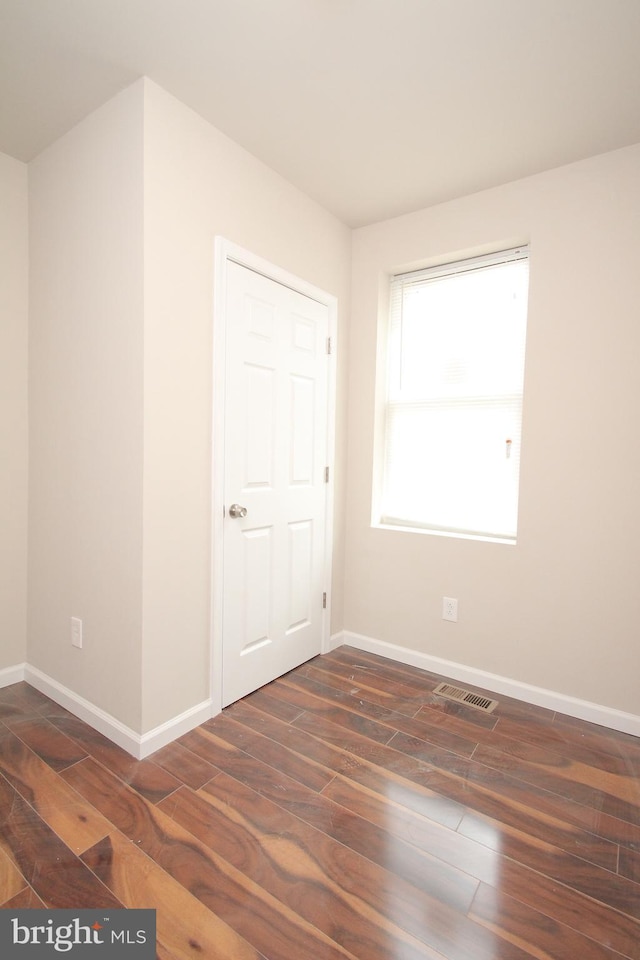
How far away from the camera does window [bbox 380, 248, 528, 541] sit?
99.0 inches

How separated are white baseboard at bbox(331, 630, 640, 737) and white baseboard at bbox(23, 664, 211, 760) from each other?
1119 millimetres

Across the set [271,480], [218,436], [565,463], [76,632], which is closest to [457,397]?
[565,463]

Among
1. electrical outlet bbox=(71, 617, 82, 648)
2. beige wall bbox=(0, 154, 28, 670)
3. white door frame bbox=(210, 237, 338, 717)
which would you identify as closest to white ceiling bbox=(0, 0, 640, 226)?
beige wall bbox=(0, 154, 28, 670)

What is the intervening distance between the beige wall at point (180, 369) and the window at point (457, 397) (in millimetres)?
1154

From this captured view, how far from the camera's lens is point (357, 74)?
1.71 metres

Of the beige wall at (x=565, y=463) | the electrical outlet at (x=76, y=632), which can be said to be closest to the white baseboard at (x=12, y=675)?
the electrical outlet at (x=76, y=632)

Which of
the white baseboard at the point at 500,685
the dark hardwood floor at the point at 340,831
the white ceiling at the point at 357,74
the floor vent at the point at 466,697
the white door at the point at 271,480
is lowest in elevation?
the floor vent at the point at 466,697

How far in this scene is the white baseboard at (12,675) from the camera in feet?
7.72

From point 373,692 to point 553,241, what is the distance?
2.45 meters

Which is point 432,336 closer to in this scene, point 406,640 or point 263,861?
point 406,640

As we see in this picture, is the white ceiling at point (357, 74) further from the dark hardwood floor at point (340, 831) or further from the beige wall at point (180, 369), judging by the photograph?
the dark hardwood floor at point (340, 831)

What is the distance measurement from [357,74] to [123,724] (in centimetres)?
270

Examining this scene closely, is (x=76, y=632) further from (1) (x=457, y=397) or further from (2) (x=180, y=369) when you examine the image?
(1) (x=457, y=397)

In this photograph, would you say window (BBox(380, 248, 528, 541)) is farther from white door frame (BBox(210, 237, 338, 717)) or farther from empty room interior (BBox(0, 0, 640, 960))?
white door frame (BBox(210, 237, 338, 717))
